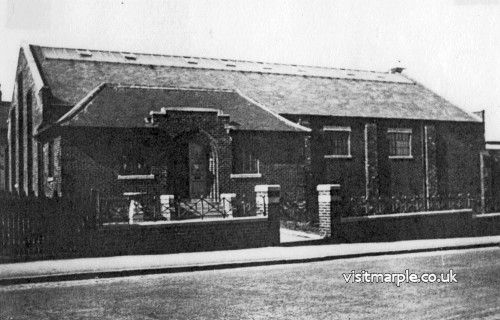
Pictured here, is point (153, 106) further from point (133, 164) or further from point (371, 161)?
point (371, 161)

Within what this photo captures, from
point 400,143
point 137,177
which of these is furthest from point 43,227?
point 400,143

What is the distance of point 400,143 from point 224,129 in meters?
12.5

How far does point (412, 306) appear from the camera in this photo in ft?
29.6

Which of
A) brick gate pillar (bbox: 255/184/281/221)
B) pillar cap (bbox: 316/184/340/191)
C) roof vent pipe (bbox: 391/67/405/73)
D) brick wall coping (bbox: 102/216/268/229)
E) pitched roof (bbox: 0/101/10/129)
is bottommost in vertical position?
brick wall coping (bbox: 102/216/268/229)

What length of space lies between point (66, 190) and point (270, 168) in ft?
28.5

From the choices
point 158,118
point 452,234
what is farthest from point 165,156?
point 452,234

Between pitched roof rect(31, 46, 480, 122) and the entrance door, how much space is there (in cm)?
556

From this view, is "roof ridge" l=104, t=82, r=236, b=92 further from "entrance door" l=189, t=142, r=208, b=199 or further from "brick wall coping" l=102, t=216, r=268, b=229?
"brick wall coping" l=102, t=216, r=268, b=229

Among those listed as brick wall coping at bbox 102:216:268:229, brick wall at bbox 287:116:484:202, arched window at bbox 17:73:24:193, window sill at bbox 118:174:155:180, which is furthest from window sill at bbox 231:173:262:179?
arched window at bbox 17:73:24:193

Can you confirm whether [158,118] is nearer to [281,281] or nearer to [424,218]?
[424,218]

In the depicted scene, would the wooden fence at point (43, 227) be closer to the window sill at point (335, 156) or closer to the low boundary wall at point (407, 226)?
the low boundary wall at point (407, 226)

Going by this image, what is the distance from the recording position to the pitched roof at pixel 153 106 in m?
23.5

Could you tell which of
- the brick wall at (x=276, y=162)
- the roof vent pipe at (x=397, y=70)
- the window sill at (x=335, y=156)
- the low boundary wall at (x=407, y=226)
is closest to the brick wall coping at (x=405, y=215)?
the low boundary wall at (x=407, y=226)

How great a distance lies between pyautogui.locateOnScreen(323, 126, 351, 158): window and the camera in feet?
98.8
